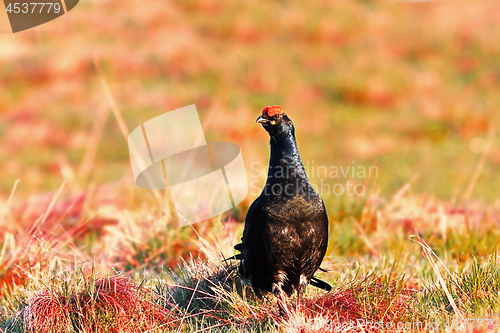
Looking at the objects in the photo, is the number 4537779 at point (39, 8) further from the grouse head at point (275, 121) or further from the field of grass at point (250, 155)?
the grouse head at point (275, 121)

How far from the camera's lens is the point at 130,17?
62.5 ft

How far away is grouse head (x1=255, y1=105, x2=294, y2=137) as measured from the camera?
2.77m

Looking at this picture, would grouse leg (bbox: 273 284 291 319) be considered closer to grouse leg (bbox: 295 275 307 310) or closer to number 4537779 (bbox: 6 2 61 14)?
grouse leg (bbox: 295 275 307 310)

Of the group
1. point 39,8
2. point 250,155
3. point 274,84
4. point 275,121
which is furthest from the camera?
point 274,84

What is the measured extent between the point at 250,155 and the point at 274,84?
7091 millimetres

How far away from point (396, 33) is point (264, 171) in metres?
14.1

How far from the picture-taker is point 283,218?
9.22 ft

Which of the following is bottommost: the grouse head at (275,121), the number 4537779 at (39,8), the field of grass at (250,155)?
the field of grass at (250,155)

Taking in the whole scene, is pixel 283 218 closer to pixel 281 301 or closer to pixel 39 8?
pixel 281 301

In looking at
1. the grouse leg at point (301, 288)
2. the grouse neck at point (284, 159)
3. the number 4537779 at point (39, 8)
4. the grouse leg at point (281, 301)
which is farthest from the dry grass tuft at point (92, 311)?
the number 4537779 at point (39, 8)

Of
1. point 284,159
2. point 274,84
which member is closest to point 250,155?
point 284,159

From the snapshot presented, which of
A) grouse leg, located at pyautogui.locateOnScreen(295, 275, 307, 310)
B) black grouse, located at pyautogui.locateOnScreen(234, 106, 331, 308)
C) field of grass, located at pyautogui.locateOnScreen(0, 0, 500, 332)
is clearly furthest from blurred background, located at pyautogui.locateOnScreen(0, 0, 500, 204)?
black grouse, located at pyautogui.locateOnScreen(234, 106, 331, 308)

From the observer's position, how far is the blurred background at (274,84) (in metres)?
10.0

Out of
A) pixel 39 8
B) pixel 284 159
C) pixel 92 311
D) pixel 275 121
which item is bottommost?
pixel 92 311
